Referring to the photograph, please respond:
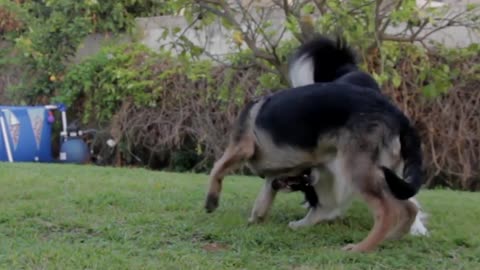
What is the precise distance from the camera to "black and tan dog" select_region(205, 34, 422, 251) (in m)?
3.81

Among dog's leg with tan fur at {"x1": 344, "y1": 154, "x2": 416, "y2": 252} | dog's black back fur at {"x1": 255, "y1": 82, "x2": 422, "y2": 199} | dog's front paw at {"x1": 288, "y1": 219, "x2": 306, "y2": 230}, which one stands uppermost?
dog's black back fur at {"x1": 255, "y1": 82, "x2": 422, "y2": 199}

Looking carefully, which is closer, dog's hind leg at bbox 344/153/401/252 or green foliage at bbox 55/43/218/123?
dog's hind leg at bbox 344/153/401/252

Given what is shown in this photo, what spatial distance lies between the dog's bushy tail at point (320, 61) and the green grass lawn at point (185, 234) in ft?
3.29

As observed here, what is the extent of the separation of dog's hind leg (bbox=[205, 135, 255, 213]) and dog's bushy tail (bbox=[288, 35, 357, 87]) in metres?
0.88

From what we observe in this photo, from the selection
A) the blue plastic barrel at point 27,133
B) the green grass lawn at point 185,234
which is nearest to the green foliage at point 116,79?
the blue plastic barrel at point 27,133

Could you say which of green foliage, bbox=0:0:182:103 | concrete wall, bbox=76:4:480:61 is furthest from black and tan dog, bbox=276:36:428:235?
green foliage, bbox=0:0:182:103

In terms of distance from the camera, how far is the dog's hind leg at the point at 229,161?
172 inches

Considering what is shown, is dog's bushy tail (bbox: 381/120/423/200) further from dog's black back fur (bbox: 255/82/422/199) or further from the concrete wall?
the concrete wall

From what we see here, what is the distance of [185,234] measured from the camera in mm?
4266

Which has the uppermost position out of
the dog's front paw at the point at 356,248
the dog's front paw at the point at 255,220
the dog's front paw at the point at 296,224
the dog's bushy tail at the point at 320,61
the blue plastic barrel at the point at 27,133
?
the dog's bushy tail at the point at 320,61

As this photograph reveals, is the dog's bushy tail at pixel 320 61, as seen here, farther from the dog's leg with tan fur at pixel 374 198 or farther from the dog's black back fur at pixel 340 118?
→ the dog's leg with tan fur at pixel 374 198

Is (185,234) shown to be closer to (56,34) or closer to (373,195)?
Answer: (373,195)

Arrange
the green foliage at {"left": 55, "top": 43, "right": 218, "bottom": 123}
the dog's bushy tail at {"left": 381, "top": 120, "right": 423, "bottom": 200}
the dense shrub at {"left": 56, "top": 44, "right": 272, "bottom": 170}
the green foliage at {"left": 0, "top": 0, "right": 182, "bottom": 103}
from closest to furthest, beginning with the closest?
the dog's bushy tail at {"left": 381, "top": 120, "right": 423, "bottom": 200} → the dense shrub at {"left": 56, "top": 44, "right": 272, "bottom": 170} → the green foliage at {"left": 55, "top": 43, "right": 218, "bottom": 123} → the green foliage at {"left": 0, "top": 0, "right": 182, "bottom": 103}

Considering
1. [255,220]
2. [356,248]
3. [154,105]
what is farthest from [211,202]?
[154,105]
